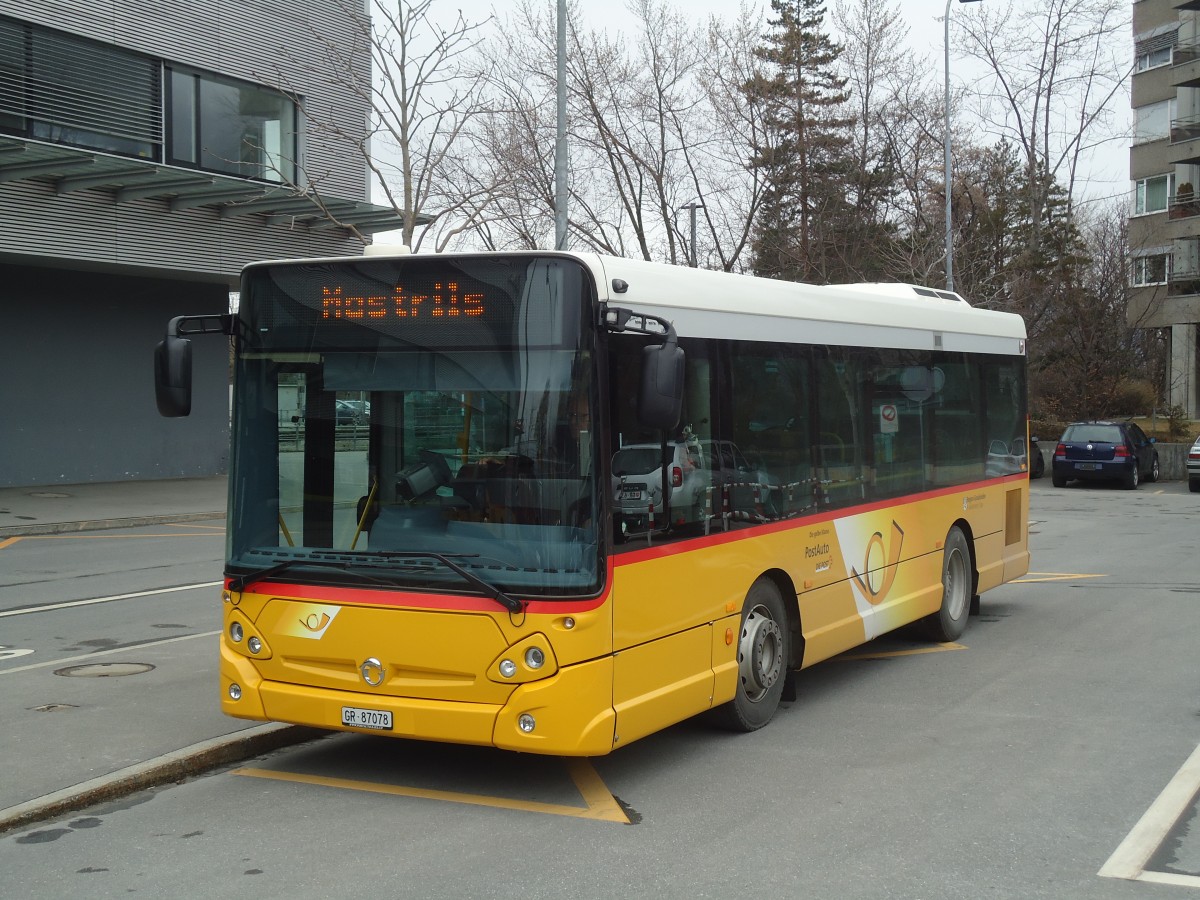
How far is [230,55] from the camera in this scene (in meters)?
27.2

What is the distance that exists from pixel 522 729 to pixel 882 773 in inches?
76.7

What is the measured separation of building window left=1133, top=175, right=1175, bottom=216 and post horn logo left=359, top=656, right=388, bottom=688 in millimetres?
51533

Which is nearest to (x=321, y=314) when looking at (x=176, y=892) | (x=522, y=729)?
(x=522, y=729)

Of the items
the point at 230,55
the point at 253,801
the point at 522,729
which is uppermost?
the point at 230,55

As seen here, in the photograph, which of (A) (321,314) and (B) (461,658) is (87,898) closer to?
(B) (461,658)

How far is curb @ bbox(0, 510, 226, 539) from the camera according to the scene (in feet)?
63.5

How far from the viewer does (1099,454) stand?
3247 centimetres

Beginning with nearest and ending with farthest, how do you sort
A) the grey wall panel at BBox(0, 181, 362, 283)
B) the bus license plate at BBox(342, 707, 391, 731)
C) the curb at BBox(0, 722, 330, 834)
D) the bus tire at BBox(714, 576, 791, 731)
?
1. the curb at BBox(0, 722, 330, 834)
2. the bus license plate at BBox(342, 707, 391, 731)
3. the bus tire at BBox(714, 576, 791, 731)
4. the grey wall panel at BBox(0, 181, 362, 283)

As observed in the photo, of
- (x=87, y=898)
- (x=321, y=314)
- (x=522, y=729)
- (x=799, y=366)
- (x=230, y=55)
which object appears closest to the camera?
(x=87, y=898)

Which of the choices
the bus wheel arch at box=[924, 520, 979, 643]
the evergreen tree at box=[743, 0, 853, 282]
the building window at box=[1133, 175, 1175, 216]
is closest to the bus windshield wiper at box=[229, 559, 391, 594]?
the bus wheel arch at box=[924, 520, 979, 643]

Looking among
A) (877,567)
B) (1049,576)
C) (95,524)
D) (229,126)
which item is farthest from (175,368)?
(229,126)

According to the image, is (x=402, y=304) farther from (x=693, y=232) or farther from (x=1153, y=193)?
(x=1153, y=193)

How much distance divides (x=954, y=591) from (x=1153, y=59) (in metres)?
50.2

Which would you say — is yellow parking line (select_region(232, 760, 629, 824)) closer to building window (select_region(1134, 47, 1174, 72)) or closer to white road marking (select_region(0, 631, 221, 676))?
white road marking (select_region(0, 631, 221, 676))
